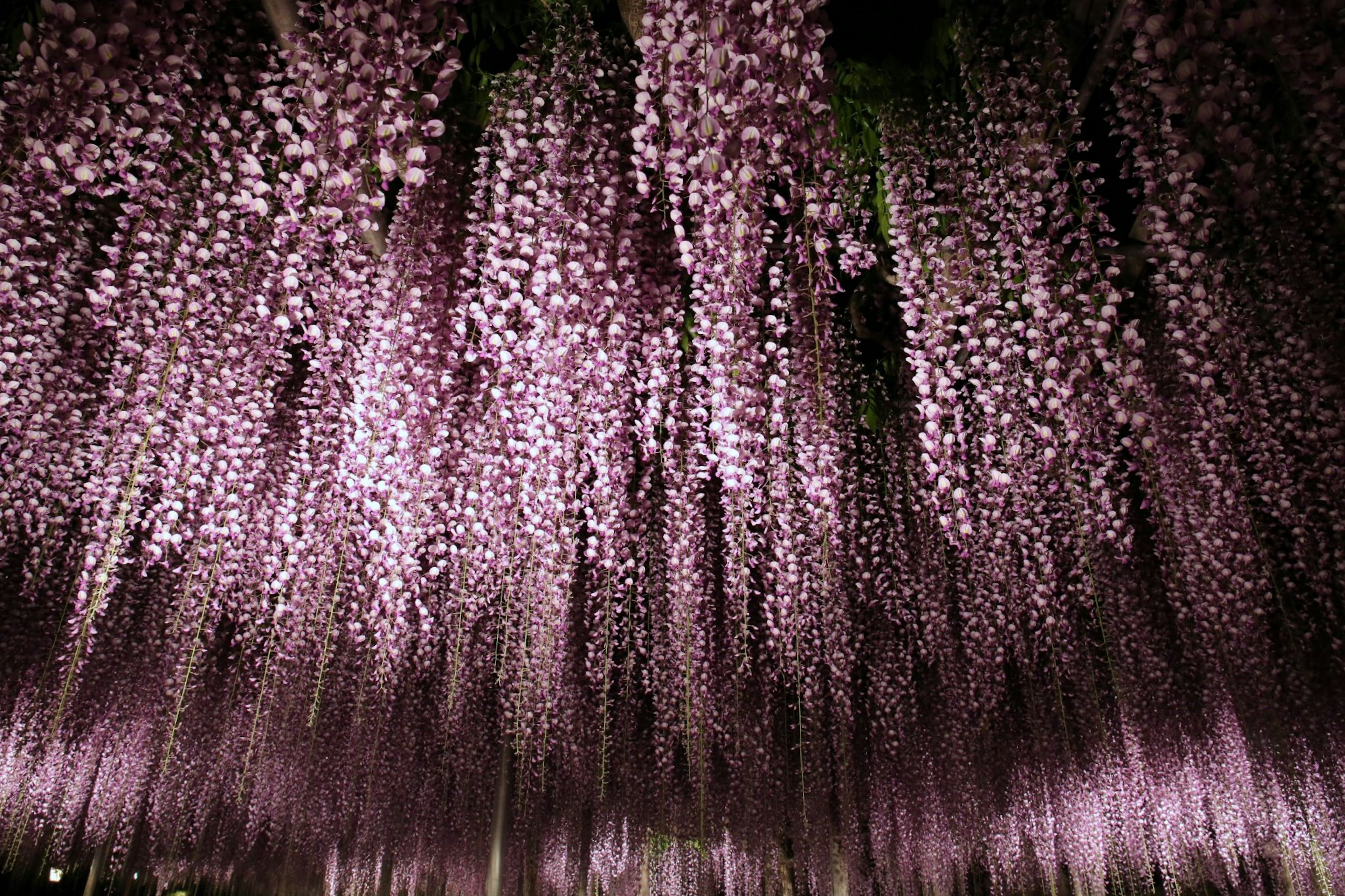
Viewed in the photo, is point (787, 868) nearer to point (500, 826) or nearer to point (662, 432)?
point (500, 826)

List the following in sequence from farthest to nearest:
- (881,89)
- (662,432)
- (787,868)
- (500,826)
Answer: (787,868)
(500,826)
(662,432)
(881,89)

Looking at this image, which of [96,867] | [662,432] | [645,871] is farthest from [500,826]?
[96,867]

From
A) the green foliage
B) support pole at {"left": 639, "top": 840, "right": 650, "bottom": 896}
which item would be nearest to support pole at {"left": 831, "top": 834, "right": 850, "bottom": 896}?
support pole at {"left": 639, "top": 840, "right": 650, "bottom": 896}

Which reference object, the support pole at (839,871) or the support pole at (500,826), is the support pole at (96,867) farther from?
the support pole at (839,871)

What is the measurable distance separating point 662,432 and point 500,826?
4.88 meters

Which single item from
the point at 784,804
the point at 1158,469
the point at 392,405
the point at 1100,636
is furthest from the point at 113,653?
the point at 1100,636

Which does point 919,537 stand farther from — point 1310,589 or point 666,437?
point 1310,589

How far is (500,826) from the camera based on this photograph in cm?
744

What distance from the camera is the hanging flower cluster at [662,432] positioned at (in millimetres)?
2105

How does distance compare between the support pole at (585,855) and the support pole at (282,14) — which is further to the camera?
the support pole at (585,855)

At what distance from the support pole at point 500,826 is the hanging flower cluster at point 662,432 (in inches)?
3.4

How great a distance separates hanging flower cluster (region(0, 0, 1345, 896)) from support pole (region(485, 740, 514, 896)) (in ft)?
0.28

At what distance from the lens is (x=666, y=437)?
16.3ft

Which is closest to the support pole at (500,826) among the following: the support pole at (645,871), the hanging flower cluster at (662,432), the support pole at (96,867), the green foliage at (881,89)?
the hanging flower cluster at (662,432)
